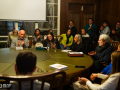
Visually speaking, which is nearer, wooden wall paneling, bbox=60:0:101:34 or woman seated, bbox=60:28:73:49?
woman seated, bbox=60:28:73:49

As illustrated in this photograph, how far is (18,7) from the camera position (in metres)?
6.21

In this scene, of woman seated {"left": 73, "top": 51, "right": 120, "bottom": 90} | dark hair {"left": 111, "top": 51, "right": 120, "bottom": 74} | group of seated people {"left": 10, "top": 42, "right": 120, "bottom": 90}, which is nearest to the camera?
group of seated people {"left": 10, "top": 42, "right": 120, "bottom": 90}

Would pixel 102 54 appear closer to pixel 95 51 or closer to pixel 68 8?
pixel 95 51

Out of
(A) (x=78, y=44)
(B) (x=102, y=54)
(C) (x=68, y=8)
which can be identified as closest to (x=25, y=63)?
(B) (x=102, y=54)

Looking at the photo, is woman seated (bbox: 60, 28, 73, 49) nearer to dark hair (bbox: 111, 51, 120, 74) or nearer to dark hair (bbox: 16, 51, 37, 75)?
dark hair (bbox: 111, 51, 120, 74)

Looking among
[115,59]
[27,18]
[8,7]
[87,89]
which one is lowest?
[87,89]

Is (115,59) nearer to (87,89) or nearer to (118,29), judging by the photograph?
(87,89)

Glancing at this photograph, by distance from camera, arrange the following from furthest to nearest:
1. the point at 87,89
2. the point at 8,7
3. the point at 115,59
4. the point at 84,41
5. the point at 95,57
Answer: the point at 8,7
the point at 84,41
the point at 95,57
the point at 87,89
the point at 115,59

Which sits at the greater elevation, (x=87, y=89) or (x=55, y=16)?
(x=55, y=16)

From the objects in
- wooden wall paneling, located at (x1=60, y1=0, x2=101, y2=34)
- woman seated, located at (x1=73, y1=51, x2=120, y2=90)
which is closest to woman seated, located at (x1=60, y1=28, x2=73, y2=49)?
wooden wall paneling, located at (x1=60, y1=0, x2=101, y2=34)

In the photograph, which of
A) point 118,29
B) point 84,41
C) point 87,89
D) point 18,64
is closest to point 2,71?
point 18,64

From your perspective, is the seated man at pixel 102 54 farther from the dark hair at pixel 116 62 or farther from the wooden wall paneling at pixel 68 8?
the wooden wall paneling at pixel 68 8

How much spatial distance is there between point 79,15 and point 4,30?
11.0 ft

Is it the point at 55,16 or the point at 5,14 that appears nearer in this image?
the point at 5,14
